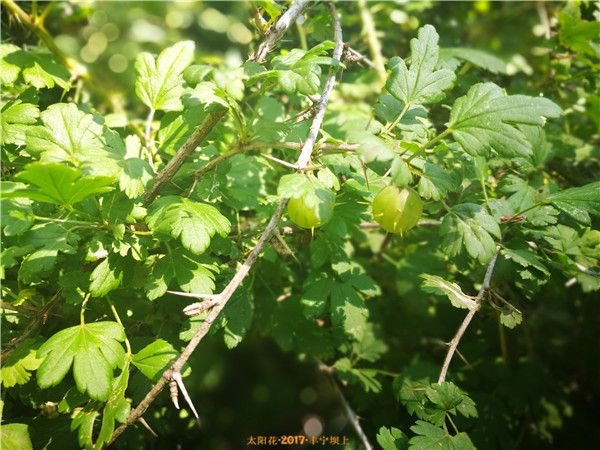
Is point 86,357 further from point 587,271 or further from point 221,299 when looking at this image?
point 587,271

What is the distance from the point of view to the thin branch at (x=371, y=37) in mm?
2379

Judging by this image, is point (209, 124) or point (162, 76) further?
point (162, 76)

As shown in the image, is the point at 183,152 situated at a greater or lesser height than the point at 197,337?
greater

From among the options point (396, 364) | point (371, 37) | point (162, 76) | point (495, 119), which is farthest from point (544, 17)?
point (162, 76)

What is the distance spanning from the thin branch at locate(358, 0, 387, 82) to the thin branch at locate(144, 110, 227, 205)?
141 cm

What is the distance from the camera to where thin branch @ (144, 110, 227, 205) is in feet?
3.98

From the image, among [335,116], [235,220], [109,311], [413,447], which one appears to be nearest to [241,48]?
[335,116]

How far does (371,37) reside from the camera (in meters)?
2.46

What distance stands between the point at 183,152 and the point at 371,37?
1.69 m

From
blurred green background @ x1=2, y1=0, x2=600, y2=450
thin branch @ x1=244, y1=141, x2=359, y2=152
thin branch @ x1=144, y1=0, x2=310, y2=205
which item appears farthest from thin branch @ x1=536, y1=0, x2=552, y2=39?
thin branch @ x1=244, y1=141, x2=359, y2=152

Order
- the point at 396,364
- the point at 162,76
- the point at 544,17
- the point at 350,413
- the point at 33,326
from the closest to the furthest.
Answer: the point at 33,326 → the point at 162,76 → the point at 350,413 → the point at 396,364 → the point at 544,17

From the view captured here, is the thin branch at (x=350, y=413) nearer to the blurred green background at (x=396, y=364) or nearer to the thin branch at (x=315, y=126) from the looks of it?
the blurred green background at (x=396, y=364)

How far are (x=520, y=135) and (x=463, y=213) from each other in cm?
30

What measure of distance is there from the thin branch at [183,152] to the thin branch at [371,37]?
1409 millimetres
